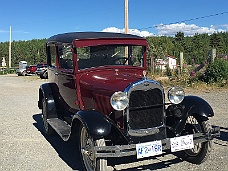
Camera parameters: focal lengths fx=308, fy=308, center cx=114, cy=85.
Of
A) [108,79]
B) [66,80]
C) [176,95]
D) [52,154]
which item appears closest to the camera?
[176,95]

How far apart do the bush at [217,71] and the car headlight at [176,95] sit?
35.2 feet

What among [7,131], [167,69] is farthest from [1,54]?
[7,131]

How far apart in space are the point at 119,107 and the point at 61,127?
6.24 ft

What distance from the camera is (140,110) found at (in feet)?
14.7

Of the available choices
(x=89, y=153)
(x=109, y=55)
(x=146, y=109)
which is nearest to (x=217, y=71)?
(x=109, y=55)

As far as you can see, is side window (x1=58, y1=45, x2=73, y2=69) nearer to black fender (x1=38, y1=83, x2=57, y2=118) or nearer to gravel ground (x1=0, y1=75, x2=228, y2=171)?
black fender (x1=38, y1=83, x2=57, y2=118)

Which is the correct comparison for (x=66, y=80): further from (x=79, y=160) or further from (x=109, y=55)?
(x=79, y=160)

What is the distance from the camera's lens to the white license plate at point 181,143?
13.9 feet

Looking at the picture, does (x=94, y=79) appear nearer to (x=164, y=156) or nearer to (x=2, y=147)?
(x=164, y=156)

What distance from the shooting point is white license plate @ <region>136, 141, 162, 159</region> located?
13.2 ft

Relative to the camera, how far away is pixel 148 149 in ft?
13.3

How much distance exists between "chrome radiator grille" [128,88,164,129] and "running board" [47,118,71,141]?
50.1 inches

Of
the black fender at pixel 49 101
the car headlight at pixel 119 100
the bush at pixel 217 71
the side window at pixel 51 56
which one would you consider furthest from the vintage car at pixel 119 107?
the bush at pixel 217 71

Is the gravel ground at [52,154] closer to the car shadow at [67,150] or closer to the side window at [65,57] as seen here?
the car shadow at [67,150]
